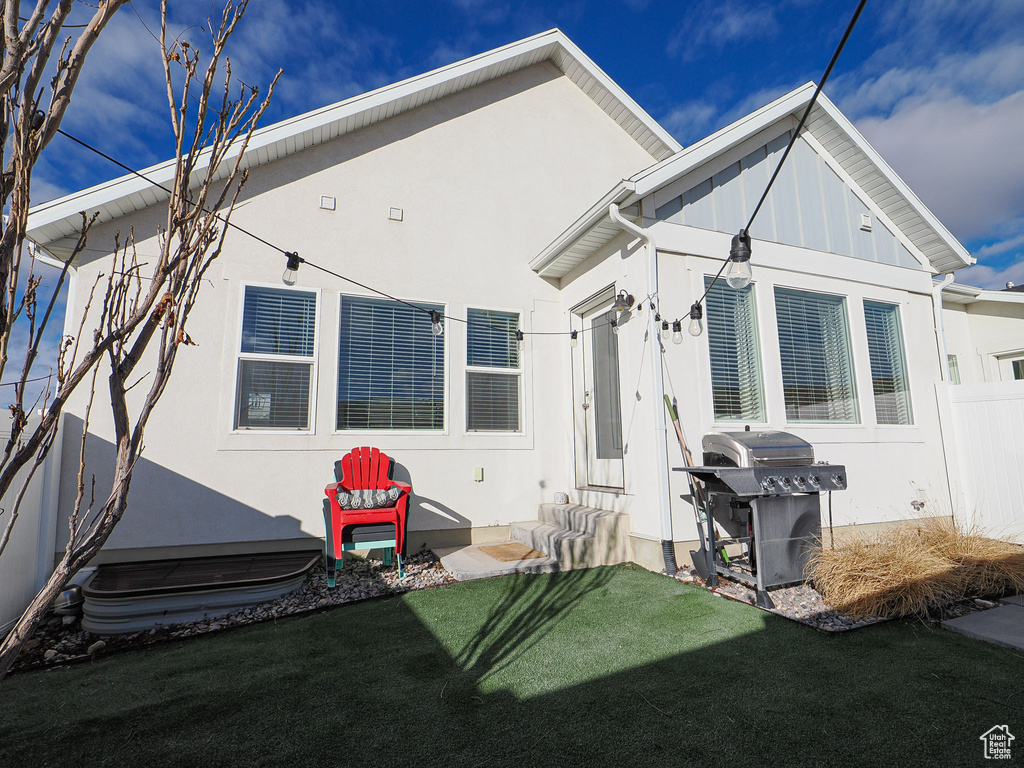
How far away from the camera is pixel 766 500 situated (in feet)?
12.7

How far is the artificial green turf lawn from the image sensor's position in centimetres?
211

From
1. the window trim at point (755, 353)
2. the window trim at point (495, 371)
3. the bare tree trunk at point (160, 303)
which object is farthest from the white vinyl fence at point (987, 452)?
the bare tree trunk at point (160, 303)

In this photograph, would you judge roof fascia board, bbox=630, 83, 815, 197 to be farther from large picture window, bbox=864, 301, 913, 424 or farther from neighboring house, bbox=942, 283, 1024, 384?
neighboring house, bbox=942, 283, 1024, 384

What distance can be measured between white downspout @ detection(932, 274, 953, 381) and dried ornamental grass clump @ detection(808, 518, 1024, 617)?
258 cm

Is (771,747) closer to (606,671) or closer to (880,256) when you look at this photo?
(606,671)

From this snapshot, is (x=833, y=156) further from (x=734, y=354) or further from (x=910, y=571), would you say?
(x=910, y=571)

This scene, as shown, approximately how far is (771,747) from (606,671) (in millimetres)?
877

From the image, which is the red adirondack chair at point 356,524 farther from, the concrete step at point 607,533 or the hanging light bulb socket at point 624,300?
the hanging light bulb socket at point 624,300

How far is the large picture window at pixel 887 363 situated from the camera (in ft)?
19.3

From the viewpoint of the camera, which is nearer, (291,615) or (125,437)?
(125,437)

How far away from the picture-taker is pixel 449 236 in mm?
6008

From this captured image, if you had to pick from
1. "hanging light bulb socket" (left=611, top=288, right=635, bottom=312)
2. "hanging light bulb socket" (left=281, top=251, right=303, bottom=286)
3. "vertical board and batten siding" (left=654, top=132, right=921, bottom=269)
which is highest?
"vertical board and batten siding" (left=654, top=132, right=921, bottom=269)

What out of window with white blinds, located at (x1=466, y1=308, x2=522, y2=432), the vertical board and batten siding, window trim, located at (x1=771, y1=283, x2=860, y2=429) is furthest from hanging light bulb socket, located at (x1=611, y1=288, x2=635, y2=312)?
window trim, located at (x1=771, y1=283, x2=860, y2=429)

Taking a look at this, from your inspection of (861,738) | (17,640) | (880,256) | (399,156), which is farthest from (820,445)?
(17,640)
